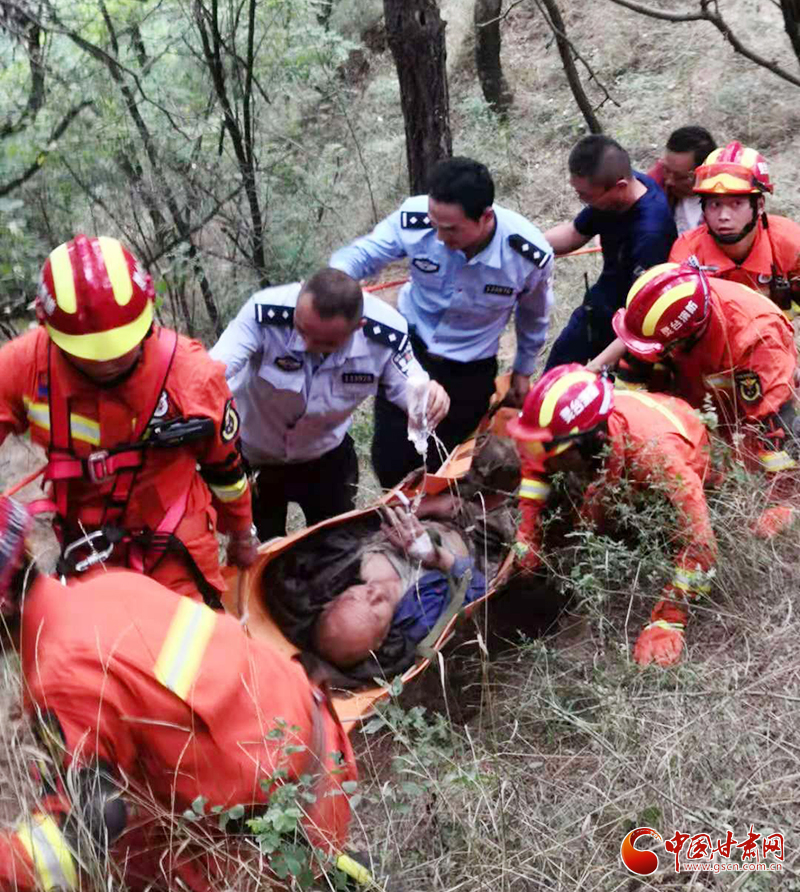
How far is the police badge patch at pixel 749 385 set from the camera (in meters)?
3.89

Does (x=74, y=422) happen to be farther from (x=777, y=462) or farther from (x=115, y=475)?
(x=777, y=462)

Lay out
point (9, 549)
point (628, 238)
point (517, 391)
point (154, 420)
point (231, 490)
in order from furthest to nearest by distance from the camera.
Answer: point (517, 391), point (628, 238), point (231, 490), point (154, 420), point (9, 549)

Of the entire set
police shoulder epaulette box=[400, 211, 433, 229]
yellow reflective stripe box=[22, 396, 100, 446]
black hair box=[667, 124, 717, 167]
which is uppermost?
yellow reflective stripe box=[22, 396, 100, 446]

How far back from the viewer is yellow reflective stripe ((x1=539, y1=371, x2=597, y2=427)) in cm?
347

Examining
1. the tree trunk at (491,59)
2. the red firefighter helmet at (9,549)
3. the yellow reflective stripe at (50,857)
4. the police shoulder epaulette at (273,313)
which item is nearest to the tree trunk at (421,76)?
the police shoulder epaulette at (273,313)

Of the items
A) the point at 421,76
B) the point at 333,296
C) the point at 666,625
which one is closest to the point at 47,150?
the point at 421,76

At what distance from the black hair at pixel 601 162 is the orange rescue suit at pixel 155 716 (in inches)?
126

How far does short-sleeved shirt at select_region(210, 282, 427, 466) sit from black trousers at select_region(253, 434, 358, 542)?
0.16 meters

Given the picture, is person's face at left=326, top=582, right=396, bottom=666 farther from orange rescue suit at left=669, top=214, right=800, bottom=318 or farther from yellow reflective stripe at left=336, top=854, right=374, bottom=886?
orange rescue suit at left=669, top=214, right=800, bottom=318

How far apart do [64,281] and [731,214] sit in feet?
9.80

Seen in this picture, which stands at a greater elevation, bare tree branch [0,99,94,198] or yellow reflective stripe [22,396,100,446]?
bare tree branch [0,99,94,198]

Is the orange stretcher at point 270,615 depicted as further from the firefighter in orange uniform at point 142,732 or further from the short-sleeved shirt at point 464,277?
the firefighter in orange uniform at point 142,732

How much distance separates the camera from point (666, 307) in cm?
385

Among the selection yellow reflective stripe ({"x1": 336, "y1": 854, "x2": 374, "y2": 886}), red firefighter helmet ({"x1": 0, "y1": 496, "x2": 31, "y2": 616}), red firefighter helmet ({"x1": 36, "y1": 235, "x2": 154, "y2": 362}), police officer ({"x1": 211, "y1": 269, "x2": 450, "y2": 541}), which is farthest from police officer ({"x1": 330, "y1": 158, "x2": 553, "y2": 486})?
yellow reflective stripe ({"x1": 336, "y1": 854, "x2": 374, "y2": 886})
